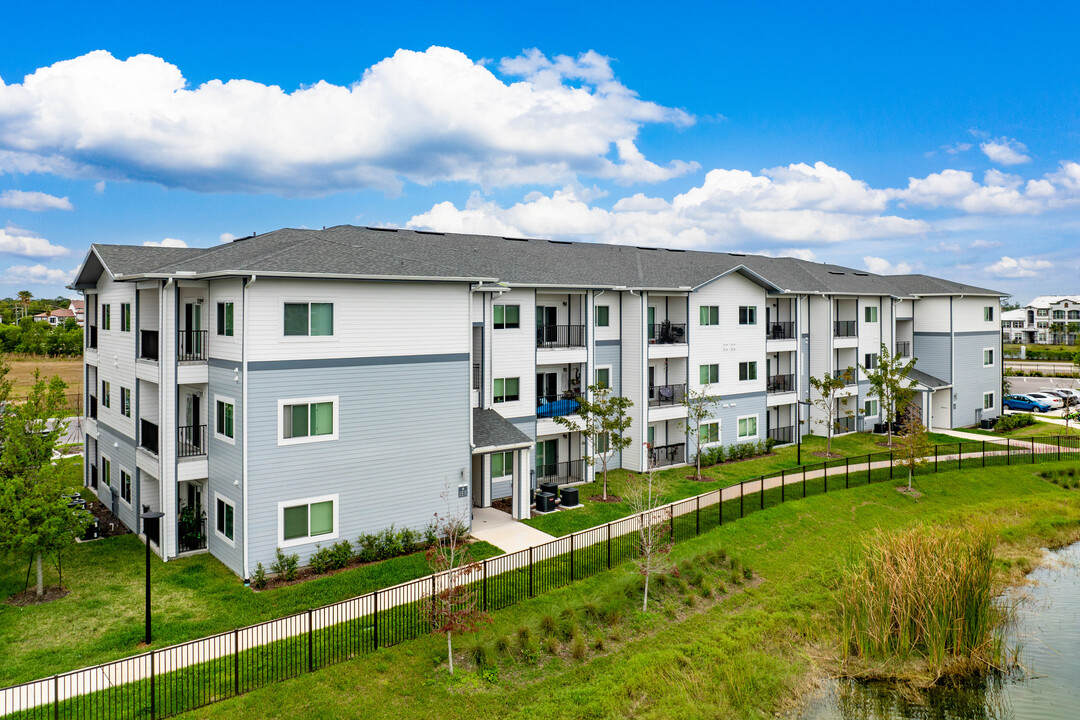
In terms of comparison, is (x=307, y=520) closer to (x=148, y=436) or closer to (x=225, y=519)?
(x=225, y=519)

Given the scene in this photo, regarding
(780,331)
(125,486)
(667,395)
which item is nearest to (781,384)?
(780,331)

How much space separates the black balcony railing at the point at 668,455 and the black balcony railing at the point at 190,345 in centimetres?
1900

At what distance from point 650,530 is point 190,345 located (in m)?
14.7

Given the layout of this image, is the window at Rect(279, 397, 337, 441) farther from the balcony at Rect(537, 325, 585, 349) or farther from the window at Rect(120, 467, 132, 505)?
the balcony at Rect(537, 325, 585, 349)

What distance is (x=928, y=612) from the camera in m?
14.6

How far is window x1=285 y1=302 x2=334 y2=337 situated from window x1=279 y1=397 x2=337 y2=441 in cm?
184

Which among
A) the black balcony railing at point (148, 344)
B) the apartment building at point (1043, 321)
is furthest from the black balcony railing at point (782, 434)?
the apartment building at point (1043, 321)

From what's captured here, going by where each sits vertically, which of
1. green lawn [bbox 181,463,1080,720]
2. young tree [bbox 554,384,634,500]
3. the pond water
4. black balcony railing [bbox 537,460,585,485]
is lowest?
the pond water

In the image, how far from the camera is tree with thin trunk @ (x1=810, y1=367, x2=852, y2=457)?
35.0 metres

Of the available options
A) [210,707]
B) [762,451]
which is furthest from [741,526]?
[210,707]

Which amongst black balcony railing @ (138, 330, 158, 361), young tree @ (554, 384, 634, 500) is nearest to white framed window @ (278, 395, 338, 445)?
black balcony railing @ (138, 330, 158, 361)

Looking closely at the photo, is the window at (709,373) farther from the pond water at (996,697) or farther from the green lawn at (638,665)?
the pond water at (996,697)

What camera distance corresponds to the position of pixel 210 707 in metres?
Answer: 11.9

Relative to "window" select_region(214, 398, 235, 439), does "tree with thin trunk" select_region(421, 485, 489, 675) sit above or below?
below
